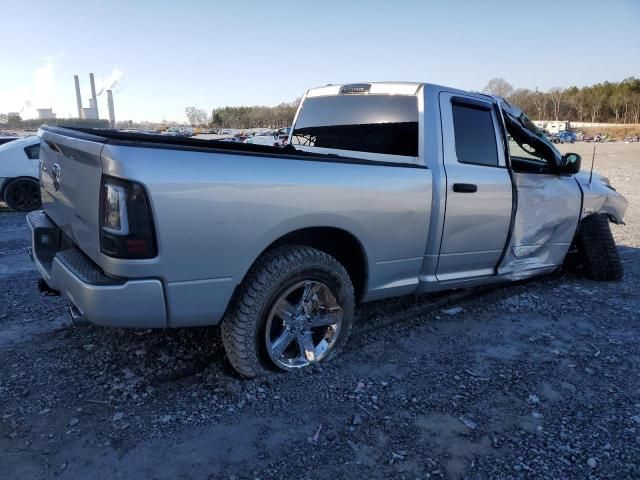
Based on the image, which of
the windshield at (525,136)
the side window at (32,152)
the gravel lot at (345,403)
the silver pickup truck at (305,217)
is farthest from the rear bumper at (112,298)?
the side window at (32,152)

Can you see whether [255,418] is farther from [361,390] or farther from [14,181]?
[14,181]

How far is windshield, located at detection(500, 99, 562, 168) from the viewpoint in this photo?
4316 mm

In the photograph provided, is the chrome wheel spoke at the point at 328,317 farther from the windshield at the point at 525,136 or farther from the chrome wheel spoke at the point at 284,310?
the windshield at the point at 525,136

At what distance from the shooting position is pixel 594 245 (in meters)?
5.24

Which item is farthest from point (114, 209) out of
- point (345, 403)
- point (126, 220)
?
point (345, 403)

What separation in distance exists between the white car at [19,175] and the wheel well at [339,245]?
332 inches

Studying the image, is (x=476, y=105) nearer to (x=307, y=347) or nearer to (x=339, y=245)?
(x=339, y=245)

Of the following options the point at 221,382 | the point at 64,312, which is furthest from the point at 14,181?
the point at 221,382

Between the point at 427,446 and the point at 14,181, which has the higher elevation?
the point at 14,181

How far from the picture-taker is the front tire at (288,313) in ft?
9.21

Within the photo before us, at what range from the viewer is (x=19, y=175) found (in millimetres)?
9477

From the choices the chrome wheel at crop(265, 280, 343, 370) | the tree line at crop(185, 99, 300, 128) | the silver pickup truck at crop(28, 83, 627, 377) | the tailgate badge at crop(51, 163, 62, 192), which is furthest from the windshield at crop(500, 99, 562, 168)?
the tree line at crop(185, 99, 300, 128)

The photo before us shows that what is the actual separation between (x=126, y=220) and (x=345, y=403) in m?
1.60

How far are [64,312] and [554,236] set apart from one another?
15.0 ft
